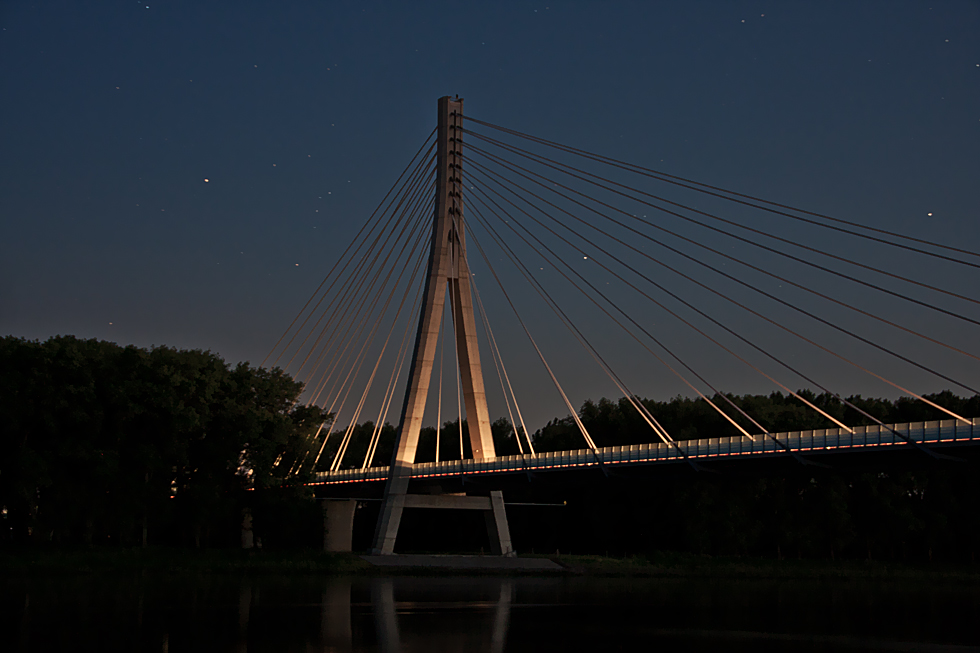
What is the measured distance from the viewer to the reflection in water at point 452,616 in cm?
2252

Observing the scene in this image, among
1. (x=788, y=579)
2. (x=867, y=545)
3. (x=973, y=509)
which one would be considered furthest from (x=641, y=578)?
(x=973, y=509)

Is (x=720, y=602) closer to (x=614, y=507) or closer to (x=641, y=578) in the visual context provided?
(x=641, y=578)

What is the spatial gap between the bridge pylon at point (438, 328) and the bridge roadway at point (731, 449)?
7.70 feet

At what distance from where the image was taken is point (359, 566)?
56.9 meters

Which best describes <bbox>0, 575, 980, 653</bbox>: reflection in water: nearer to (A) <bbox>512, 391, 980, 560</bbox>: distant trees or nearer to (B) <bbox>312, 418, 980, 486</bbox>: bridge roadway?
(B) <bbox>312, 418, 980, 486</bbox>: bridge roadway

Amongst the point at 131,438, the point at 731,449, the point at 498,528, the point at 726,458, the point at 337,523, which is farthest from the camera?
the point at 337,523

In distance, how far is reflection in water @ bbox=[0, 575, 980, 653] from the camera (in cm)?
2252

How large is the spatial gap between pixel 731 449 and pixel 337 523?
125 ft

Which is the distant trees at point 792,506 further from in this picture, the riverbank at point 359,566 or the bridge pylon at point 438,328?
the bridge pylon at point 438,328

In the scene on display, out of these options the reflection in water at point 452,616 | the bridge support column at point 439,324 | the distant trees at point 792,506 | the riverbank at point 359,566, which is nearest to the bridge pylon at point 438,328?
the bridge support column at point 439,324

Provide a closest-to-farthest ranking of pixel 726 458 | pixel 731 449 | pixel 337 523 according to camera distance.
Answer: pixel 726 458, pixel 731 449, pixel 337 523

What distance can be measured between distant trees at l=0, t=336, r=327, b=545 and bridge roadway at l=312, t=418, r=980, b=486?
10.5 m

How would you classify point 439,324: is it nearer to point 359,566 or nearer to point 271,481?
point 271,481

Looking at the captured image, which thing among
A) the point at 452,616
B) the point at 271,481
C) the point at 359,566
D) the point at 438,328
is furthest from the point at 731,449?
the point at 271,481
